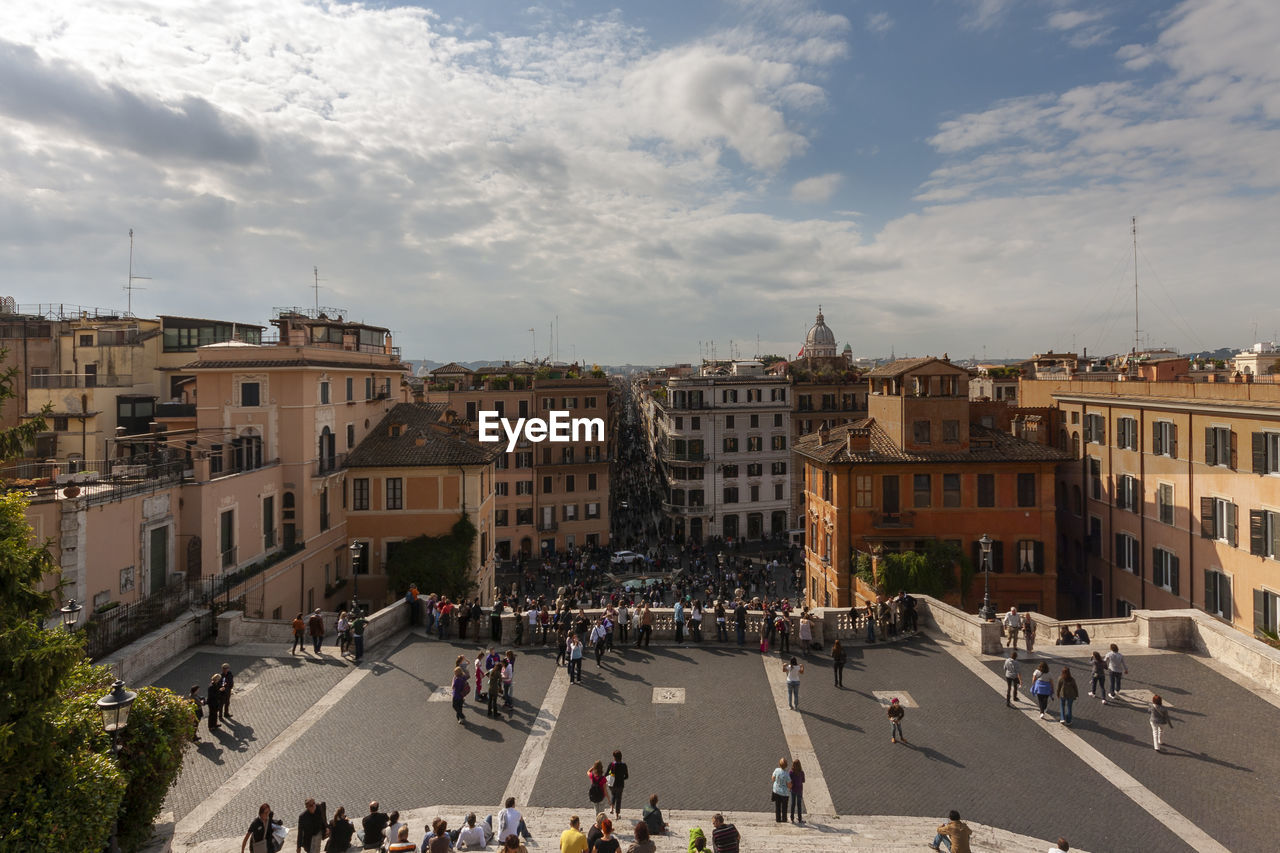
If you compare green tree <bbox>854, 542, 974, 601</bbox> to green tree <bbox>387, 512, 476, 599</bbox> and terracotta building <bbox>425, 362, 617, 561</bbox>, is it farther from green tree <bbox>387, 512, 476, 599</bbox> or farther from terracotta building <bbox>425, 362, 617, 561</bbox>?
terracotta building <bbox>425, 362, 617, 561</bbox>

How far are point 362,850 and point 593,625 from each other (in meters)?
12.4

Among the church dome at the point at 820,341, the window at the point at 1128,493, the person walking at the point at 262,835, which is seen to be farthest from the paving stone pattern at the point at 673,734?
the church dome at the point at 820,341

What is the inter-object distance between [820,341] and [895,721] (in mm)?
119400

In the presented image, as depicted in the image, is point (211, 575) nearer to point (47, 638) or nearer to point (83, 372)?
point (47, 638)

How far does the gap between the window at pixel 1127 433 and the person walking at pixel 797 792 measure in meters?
32.1

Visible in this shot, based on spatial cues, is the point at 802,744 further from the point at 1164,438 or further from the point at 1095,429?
the point at 1095,429

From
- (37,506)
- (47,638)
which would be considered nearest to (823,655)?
(47,638)

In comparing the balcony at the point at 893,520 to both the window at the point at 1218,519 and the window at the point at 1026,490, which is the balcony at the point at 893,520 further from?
the window at the point at 1218,519

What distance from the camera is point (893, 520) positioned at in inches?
1500

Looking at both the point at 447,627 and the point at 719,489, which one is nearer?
the point at 447,627

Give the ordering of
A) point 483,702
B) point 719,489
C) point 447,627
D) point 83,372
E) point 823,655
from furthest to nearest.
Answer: point 719,489
point 83,372
point 447,627
point 823,655
point 483,702

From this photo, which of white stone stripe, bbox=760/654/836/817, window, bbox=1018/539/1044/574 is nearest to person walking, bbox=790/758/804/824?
white stone stripe, bbox=760/654/836/817

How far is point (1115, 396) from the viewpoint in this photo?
39531 millimetres

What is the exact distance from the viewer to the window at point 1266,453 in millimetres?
28688
